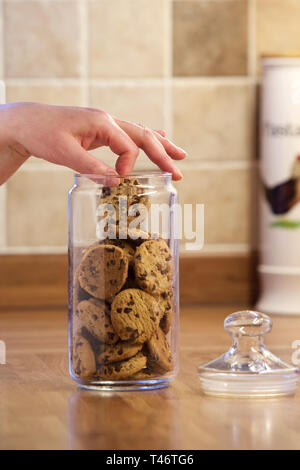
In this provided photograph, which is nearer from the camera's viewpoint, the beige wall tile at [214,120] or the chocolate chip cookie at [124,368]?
the chocolate chip cookie at [124,368]

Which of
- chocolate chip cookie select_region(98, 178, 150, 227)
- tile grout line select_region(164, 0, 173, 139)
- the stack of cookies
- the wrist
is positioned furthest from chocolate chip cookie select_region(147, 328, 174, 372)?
tile grout line select_region(164, 0, 173, 139)

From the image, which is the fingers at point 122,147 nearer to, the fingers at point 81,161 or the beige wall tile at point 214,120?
the fingers at point 81,161

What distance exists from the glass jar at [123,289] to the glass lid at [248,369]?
44 millimetres

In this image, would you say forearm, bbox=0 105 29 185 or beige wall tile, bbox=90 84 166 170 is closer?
forearm, bbox=0 105 29 185

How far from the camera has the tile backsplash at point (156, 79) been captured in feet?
4.98

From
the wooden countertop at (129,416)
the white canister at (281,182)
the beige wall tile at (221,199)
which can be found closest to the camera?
the wooden countertop at (129,416)

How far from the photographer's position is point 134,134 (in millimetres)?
804

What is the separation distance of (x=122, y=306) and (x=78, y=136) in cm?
17

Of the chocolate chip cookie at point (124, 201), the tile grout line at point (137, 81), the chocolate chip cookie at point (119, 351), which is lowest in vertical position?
the chocolate chip cookie at point (119, 351)

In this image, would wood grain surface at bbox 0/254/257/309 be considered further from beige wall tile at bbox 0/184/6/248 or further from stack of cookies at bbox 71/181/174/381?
stack of cookies at bbox 71/181/174/381

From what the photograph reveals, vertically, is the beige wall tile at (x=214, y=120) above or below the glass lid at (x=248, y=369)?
above

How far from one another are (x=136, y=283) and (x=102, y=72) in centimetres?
88

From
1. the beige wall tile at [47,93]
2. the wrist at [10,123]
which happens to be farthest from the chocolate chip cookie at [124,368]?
the beige wall tile at [47,93]

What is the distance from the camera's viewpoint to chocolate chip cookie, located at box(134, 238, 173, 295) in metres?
0.71
